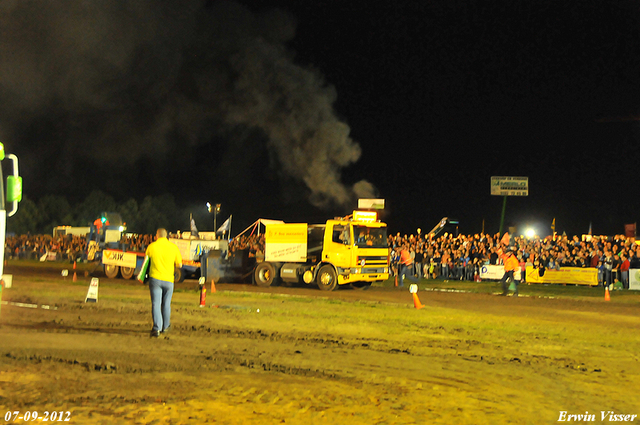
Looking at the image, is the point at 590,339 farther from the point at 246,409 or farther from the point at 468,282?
the point at 468,282

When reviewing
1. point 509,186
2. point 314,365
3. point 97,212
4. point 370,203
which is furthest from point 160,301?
point 97,212

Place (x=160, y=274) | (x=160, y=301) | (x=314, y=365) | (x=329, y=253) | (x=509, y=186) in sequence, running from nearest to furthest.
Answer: (x=314, y=365)
(x=160, y=274)
(x=160, y=301)
(x=329, y=253)
(x=509, y=186)

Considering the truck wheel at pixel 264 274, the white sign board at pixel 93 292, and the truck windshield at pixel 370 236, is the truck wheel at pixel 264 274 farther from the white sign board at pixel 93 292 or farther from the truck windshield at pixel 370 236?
the white sign board at pixel 93 292

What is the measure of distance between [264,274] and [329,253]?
11.6 feet

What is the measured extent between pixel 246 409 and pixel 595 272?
23375mm

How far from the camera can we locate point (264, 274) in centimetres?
2548

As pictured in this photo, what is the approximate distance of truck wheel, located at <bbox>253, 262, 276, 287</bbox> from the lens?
24953 millimetres

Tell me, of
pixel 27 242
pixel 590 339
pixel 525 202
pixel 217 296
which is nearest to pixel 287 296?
pixel 217 296

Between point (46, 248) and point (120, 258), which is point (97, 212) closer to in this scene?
point (46, 248)

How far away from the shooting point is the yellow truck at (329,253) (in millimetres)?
22891

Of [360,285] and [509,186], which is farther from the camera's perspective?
[509,186]

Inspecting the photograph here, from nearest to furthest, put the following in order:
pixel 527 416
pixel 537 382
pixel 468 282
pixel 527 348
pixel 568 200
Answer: pixel 527 416 → pixel 537 382 → pixel 527 348 → pixel 468 282 → pixel 568 200

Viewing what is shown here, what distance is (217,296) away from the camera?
64.1ft

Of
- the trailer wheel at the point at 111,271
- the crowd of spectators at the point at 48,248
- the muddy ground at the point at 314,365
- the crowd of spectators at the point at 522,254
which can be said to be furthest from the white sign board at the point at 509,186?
the crowd of spectators at the point at 48,248
